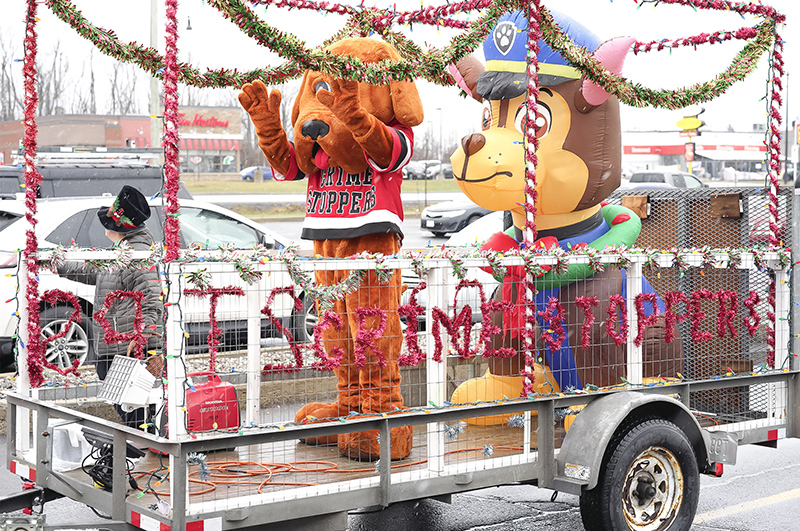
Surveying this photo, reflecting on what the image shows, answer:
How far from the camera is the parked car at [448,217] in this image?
24266 mm

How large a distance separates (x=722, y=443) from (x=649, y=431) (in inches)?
21.3

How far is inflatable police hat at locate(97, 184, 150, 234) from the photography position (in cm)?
577

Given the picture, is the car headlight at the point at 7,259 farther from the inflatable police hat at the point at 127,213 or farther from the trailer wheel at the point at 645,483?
the trailer wheel at the point at 645,483

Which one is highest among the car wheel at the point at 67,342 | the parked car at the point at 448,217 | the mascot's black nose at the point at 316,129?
the parked car at the point at 448,217

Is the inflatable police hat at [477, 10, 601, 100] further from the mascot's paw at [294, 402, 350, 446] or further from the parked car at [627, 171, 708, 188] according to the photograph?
the parked car at [627, 171, 708, 188]

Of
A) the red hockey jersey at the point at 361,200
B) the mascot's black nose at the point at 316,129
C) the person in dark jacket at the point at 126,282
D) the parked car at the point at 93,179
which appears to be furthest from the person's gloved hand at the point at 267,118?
the parked car at the point at 93,179

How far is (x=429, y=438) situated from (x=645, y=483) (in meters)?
1.27

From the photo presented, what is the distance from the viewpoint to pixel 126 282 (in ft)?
18.0

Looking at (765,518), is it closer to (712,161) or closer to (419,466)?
(419,466)

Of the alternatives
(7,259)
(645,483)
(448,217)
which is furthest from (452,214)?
(645,483)

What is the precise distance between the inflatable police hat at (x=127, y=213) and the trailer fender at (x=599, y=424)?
2947 millimetres

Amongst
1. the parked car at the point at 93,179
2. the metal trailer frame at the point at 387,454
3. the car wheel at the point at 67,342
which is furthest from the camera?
the parked car at the point at 93,179

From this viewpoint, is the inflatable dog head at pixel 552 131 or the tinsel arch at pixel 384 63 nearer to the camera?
the tinsel arch at pixel 384 63

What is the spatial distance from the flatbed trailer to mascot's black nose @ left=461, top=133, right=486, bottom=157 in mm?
1284
